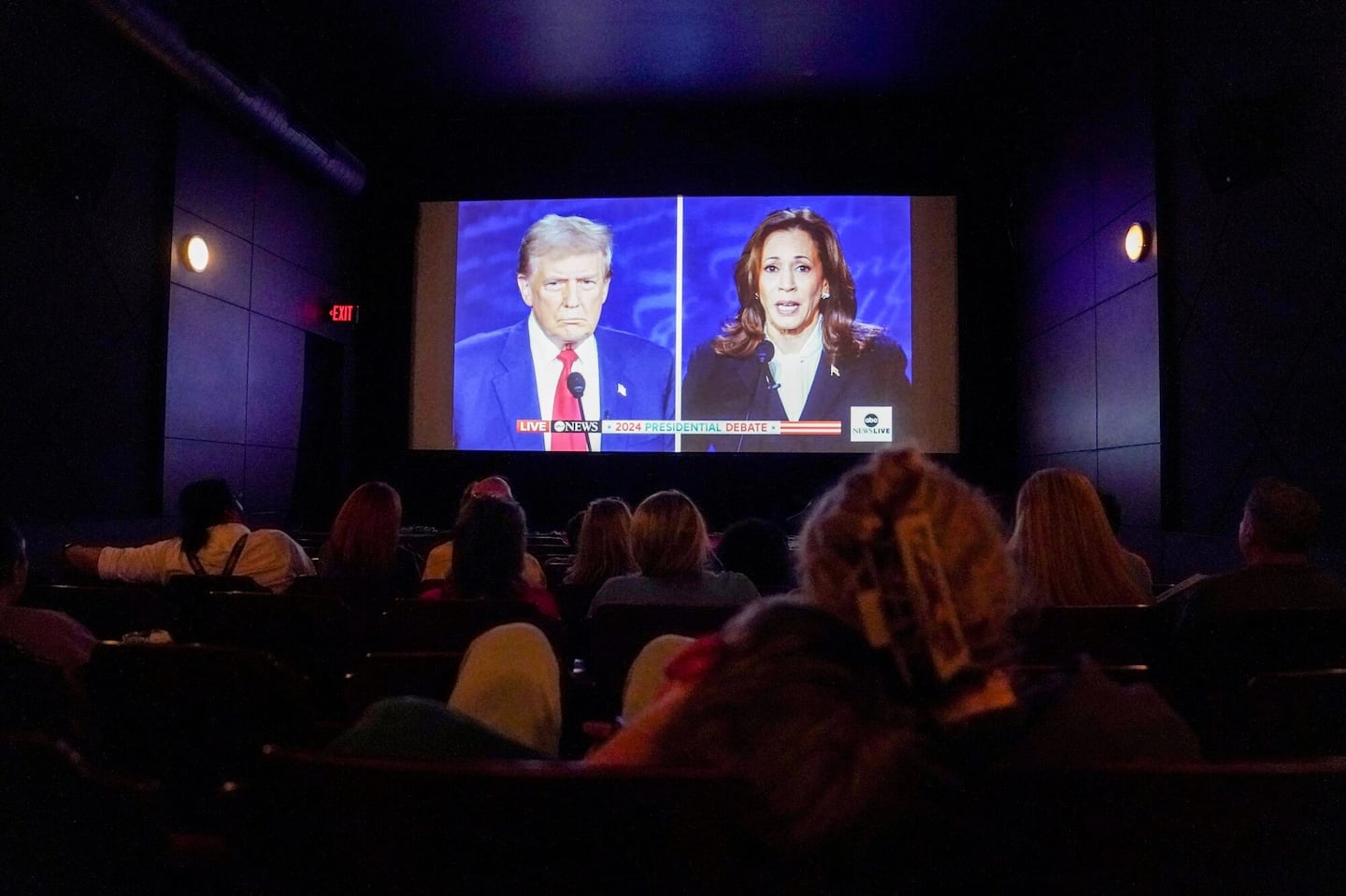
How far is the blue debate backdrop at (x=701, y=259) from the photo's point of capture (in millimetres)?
7828

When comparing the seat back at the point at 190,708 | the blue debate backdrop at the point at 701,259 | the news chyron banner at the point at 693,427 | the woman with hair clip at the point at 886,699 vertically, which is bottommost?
the seat back at the point at 190,708

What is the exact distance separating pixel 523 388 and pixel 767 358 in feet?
7.25

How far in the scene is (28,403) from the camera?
457 centimetres

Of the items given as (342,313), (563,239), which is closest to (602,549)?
(563,239)

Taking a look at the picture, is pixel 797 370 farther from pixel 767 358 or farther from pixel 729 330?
pixel 729 330

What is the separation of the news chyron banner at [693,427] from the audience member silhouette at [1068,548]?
17.2 feet

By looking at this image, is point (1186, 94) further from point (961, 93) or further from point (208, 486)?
point (208, 486)

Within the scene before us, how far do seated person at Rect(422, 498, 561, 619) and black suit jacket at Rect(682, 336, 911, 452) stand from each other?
525 centimetres

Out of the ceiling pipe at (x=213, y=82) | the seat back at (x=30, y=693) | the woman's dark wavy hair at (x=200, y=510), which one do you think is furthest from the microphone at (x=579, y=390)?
the seat back at (x=30, y=693)

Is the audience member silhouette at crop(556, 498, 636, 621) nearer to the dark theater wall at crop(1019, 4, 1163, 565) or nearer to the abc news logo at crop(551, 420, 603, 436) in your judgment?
the dark theater wall at crop(1019, 4, 1163, 565)

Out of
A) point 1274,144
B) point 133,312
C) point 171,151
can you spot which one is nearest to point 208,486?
point 133,312

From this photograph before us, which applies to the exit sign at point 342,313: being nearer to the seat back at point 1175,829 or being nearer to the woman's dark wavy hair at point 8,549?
the woman's dark wavy hair at point 8,549

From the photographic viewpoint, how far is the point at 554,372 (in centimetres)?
790

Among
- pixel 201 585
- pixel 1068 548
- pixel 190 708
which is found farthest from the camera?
pixel 201 585
